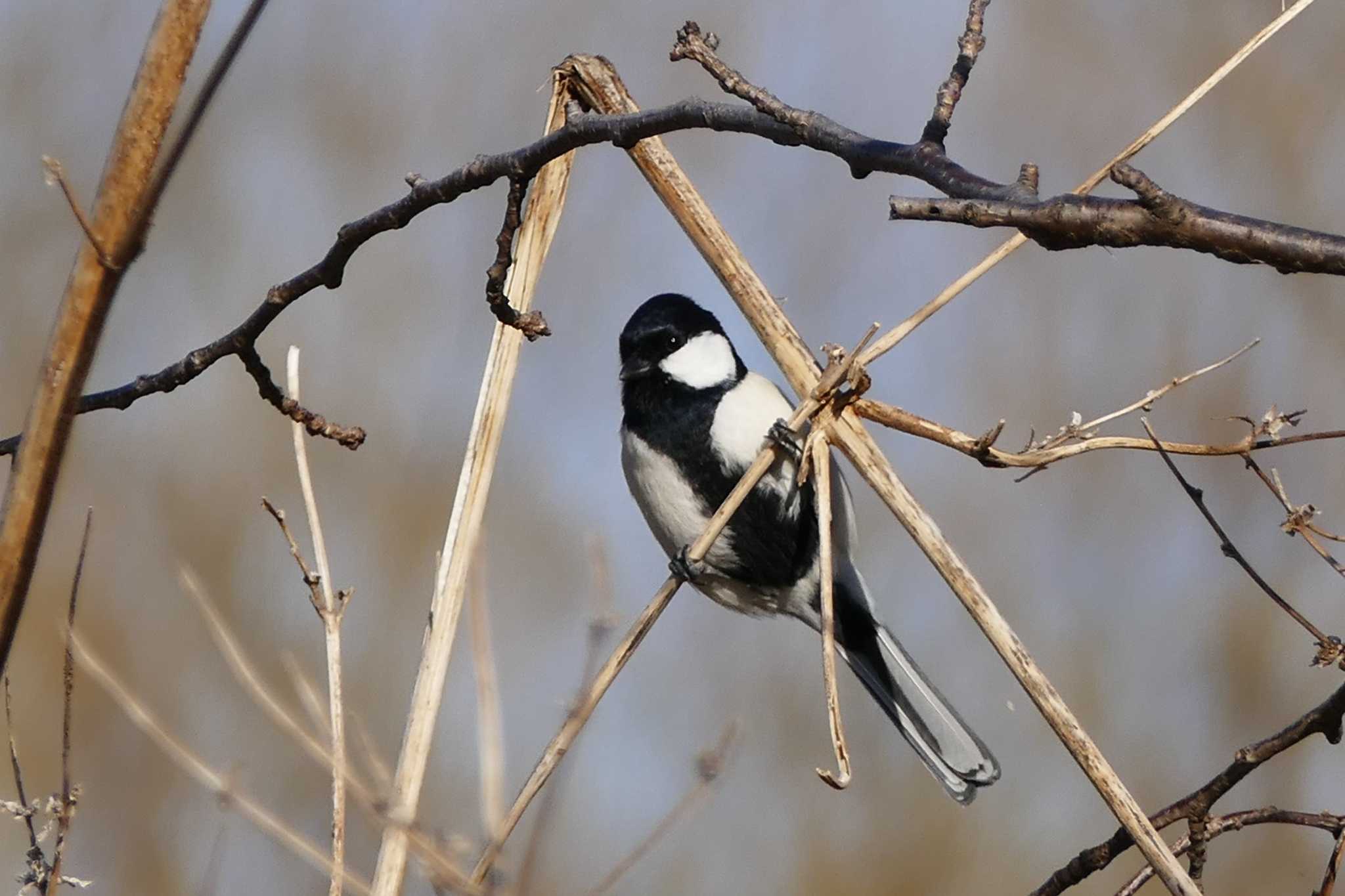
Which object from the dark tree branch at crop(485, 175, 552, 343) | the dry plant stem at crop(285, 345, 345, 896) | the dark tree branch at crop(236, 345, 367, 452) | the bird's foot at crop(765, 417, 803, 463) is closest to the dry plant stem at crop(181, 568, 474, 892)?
the dry plant stem at crop(285, 345, 345, 896)

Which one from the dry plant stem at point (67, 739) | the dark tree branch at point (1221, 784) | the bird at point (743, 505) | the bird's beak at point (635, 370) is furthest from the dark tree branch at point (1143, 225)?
the bird's beak at point (635, 370)

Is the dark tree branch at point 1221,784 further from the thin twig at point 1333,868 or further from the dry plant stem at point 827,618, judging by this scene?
the dry plant stem at point 827,618

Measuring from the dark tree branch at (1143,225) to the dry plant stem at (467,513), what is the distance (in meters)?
0.71

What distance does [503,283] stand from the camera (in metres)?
1.54

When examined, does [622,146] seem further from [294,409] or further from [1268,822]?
[1268,822]

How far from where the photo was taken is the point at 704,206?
6.10ft

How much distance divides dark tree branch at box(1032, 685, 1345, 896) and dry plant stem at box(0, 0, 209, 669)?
115 centimetres

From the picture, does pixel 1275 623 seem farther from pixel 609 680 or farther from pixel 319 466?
pixel 609 680

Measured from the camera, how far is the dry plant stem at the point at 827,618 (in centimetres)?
137

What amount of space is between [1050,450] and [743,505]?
1598 millimetres

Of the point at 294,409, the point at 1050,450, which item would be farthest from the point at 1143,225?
the point at 294,409

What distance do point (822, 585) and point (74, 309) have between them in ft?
3.06

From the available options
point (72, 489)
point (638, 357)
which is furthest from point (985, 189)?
point (72, 489)

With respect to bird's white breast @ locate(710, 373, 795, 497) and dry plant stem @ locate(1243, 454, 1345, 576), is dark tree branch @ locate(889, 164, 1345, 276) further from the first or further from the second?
bird's white breast @ locate(710, 373, 795, 497)
